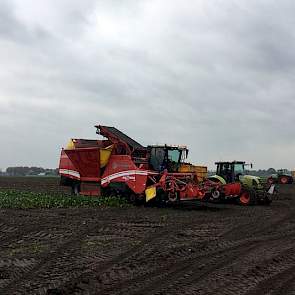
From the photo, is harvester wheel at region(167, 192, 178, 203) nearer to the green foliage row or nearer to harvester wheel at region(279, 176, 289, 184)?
the green foliage row

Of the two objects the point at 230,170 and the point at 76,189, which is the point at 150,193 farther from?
the point at 230,170

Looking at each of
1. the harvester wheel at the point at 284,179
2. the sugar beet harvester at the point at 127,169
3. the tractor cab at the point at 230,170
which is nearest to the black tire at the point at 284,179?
the harvester wheel at the point at 284,179

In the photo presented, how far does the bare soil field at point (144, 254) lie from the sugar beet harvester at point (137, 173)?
2846 mm

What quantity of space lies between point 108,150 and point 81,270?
12.2 m

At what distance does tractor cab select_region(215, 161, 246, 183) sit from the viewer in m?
21.9

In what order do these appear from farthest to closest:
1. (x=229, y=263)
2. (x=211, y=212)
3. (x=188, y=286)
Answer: (x=211, y=212) → (x=229, y=263) → (x=188, y=286)

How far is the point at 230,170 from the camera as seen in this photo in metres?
22.0

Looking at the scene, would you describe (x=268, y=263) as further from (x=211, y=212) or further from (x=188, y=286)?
(x=211, y=212)

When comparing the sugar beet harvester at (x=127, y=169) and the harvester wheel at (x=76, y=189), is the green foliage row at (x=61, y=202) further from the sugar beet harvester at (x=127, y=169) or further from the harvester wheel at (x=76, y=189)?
the harvester wheel at (x=76, y=189)

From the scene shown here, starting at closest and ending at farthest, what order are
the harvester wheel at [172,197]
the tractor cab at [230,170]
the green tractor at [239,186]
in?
the harvester wheel at [172,197] → the green tractor at [239,186] → the tractor cab at [230,170]

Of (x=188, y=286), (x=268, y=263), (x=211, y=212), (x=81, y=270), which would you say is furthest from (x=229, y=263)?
(x=211, y=212)

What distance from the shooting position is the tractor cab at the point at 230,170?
21.9 meters

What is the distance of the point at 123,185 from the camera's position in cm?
1850

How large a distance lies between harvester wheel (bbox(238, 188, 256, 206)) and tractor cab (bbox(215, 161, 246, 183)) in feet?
5.46
